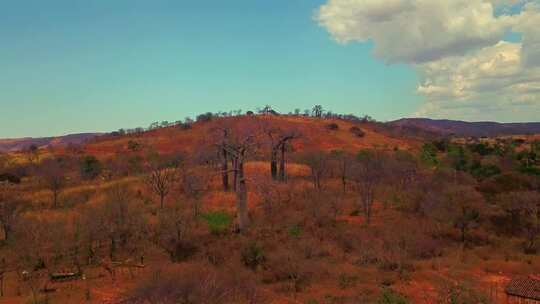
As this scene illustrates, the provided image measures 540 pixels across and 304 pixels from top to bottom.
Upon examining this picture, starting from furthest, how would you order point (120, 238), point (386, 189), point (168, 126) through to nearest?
point (168, 126), point (386, 189), point (120, 238)

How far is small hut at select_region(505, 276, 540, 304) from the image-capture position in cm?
952

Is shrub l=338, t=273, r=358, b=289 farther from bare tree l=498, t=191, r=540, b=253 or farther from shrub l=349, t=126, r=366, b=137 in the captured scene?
shrub l=349, t=126, r=366, b=137

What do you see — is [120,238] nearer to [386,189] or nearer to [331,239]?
[331,239]

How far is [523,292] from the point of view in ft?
32.3

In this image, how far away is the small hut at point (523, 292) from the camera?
9.52 meters

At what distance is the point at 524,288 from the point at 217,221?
1079 cm

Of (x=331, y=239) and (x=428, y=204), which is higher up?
(x=428, y=204)

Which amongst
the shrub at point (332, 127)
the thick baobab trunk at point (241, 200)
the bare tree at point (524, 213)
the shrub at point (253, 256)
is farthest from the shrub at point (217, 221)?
the shrub at point (332, 127)

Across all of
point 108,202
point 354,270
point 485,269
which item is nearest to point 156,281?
point 354,270

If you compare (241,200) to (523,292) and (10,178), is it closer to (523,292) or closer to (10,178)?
(523,292)

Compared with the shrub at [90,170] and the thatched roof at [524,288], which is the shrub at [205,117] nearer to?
the shrub at [90,170]

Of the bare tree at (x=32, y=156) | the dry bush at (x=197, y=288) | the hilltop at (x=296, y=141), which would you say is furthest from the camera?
the hilltop at (x=296, y=141)

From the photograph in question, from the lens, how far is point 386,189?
2306 centimetres

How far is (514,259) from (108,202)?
586 inches
